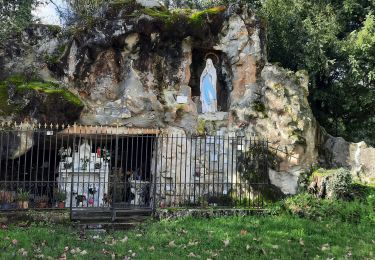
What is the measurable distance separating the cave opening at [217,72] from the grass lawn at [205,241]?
578 centimetres

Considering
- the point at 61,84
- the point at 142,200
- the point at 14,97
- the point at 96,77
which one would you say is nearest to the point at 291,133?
the point at 142,200

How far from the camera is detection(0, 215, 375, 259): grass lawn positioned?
264 inches

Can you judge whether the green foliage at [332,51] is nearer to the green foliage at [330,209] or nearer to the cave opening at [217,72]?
the cave opening at [217,72]

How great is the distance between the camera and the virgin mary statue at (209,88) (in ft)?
44.0

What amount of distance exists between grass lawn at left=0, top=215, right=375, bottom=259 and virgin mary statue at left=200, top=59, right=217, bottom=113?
5075 millimetres

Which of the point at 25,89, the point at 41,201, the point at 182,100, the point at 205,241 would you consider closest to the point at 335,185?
the point at 205,241

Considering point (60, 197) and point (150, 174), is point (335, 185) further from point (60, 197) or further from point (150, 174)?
point (60, 197)

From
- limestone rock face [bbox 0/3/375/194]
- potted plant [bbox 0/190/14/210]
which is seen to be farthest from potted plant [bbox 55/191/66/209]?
limestone rock face [bbox 0/3/375/194]

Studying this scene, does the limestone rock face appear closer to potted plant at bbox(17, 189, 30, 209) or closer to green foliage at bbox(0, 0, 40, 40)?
green foliage at bbox(0, 0, 40, 40)

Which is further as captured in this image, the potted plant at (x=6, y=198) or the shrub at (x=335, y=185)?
the shrub at (x=335, y=185)

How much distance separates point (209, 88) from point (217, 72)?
834 millimetres

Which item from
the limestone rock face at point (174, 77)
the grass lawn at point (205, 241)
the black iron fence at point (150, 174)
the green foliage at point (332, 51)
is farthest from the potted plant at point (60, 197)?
the green foliage at point (332, 51)

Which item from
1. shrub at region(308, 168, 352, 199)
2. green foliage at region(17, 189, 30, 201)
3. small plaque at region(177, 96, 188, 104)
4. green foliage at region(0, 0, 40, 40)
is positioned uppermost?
green foliage at region(0, 0, 40, 40)

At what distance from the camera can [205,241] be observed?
7.45m
